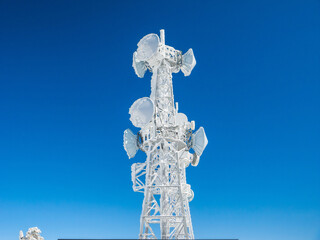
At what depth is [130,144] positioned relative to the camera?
2556cm

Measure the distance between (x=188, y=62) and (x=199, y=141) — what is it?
26.7 ft

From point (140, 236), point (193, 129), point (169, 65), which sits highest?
point (169, 65)

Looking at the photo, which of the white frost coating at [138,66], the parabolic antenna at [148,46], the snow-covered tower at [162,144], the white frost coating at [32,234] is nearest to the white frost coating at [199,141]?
the snow-covered tower at [162,144]

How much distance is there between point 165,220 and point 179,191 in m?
2.58

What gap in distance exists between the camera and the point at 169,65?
28.1m

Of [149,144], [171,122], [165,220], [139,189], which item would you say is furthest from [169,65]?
[165,220]

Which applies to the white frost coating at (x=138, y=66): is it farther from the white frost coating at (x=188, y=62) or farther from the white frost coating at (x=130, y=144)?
the white frost coating at (x=130, y=144)

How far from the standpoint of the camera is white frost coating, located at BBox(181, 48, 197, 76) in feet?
92.5

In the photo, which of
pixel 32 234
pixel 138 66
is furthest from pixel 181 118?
pixel 32 234

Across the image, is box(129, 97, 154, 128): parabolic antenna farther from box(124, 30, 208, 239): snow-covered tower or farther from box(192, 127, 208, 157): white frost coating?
box(192, 127, 208, 157): white frost coating

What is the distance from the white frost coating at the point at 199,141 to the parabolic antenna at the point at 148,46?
324 inches

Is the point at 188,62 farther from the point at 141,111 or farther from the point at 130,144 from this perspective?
the point at 130,144

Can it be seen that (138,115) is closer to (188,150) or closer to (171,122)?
(171,122)

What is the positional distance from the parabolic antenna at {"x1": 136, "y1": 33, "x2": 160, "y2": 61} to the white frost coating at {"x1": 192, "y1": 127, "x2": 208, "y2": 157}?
824cm
